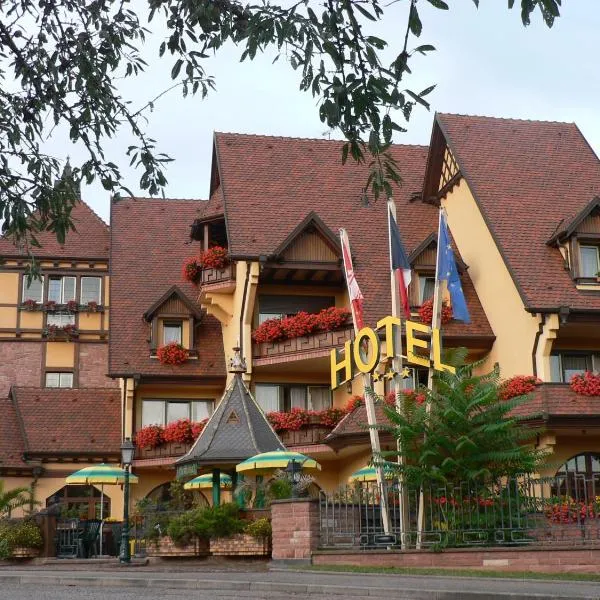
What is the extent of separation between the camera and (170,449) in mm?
33312

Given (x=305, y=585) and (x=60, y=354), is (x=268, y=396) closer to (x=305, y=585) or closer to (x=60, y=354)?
(x=60, y=354)

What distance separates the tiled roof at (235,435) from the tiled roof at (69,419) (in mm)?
8990

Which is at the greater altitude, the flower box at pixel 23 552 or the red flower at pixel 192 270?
the red flower at pixel 192 270

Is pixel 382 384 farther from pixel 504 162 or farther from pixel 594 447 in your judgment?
pixel 504 162

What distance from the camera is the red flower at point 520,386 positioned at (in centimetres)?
2812

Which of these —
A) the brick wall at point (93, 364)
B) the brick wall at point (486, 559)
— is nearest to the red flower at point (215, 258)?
the brick wall at point (93, 364)

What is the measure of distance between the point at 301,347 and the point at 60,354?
10.3 meters

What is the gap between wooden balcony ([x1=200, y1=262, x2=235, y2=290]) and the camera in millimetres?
33719

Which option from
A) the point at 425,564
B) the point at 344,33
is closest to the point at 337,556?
the point at 425,564

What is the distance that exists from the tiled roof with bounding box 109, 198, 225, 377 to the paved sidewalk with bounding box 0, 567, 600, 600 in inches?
485

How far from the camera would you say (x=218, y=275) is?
112ft

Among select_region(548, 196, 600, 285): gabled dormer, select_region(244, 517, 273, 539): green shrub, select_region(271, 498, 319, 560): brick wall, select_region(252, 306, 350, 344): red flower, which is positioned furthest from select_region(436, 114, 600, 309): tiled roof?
select_region(271, 498, 319, 560): brick wall

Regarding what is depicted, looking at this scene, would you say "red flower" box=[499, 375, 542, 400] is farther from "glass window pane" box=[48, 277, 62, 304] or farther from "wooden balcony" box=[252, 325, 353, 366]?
"glass window pane" box=[48, 277, 62, 304]

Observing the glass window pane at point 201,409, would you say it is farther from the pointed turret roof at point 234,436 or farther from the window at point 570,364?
the window at point 570,364
